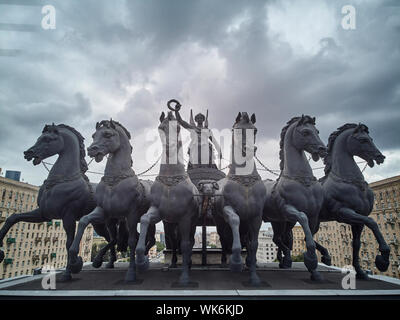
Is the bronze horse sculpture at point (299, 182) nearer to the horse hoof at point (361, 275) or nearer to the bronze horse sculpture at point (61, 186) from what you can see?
the horse hoof at point (361, 275)

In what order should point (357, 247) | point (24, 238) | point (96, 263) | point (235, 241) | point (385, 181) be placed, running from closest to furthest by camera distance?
point (235, 241) < point (357, 247) < point (96, 263) < point (385, 181) < point (24, 238)

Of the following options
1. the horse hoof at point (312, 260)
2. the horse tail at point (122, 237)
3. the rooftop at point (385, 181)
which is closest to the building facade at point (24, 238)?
the horse tail at point (122, 237)

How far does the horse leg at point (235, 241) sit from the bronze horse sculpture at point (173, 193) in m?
0.88

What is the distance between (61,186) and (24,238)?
34.1 metres

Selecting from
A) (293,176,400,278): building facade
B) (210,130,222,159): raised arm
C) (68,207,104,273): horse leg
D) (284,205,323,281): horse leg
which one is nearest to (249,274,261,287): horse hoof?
(284,205,323,281): horse leg

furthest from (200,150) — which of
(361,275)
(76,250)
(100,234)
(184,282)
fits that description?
(361,275)

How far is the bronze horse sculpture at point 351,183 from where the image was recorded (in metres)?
5.95

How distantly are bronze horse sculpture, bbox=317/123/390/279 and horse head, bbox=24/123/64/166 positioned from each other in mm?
7287

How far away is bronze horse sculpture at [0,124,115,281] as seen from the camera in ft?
19.6

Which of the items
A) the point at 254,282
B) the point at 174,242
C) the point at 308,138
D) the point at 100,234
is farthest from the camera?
the point at 100,234

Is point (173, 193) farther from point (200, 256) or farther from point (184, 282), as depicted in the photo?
point (200, 256)

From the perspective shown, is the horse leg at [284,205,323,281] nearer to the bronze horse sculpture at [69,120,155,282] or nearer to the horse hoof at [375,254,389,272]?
the horse hoof at [375,254,389,272]

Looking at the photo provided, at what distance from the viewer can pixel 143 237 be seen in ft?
15.2
